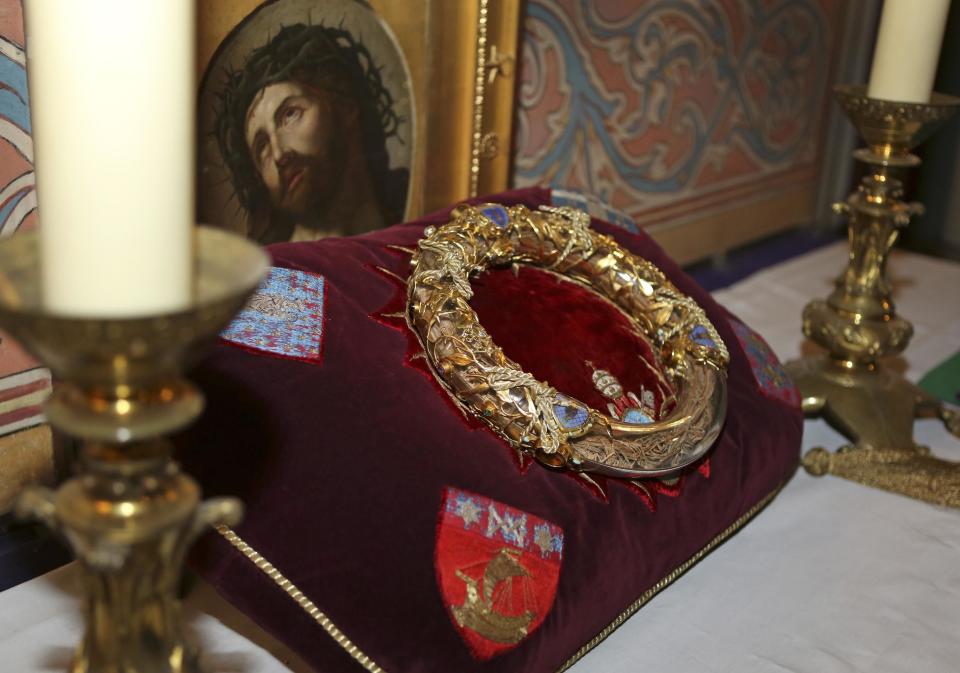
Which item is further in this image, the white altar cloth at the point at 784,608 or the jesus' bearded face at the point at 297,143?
the jesus' bearded face at the point at 297,143

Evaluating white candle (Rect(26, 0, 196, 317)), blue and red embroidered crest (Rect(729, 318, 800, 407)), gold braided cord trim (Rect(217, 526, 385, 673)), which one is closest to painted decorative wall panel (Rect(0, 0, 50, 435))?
gold braided cord trim (Rect(217, 526, 385, 673))

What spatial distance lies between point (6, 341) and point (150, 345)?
65cm

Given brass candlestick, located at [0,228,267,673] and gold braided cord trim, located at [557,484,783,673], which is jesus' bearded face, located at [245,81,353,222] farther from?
brass candlestick, located at [0,228,267,673]

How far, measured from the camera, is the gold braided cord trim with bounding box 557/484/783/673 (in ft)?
2.75

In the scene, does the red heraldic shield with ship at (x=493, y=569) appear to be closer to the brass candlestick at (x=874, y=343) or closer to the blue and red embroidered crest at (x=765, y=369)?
the blue and red embroidered crest at (x=765, y=369)

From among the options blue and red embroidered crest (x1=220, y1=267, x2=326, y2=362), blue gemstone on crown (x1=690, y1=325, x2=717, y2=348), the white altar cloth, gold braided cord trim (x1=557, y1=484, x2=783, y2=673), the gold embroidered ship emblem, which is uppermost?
blue and red embroidered crest (x1=220, y1=267, x2=326, y2=362)

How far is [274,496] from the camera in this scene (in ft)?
2.37

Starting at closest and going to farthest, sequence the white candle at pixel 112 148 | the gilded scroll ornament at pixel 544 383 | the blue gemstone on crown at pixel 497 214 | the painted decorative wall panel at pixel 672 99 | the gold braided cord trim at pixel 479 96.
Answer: the white candle at pixel 112 148
the gilded scroll ornament at pixel 544 383
the blue gemstone on crown at pixel 497 214
the gold braided cord trim at pixel 479 96
the painted decorative wall panel at pixel 672 99

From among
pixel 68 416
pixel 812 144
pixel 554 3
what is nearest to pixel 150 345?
pixel 68 416

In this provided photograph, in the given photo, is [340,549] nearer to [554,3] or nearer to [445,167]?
[445,167]

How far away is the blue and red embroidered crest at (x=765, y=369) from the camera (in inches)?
42.6

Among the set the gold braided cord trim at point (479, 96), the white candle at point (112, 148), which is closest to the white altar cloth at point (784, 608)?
the white candle at point (112, 148)

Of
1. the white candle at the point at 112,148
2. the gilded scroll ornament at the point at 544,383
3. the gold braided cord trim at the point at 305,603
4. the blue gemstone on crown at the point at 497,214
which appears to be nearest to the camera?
the white candle at the point at 112,148

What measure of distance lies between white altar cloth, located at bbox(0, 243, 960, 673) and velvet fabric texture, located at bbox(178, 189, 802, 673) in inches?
1.6
